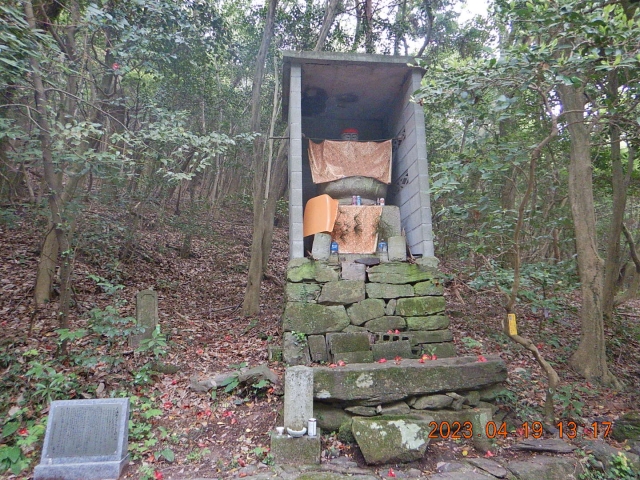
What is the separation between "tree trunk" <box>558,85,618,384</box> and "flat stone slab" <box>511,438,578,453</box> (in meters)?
2.11

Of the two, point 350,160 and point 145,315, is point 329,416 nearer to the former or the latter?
point 145,315

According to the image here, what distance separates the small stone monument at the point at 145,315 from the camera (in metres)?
5.36

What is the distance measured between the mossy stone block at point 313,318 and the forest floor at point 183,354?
616 millimetres

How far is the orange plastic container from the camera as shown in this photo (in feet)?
19.7

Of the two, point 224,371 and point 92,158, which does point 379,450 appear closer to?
point 224,371

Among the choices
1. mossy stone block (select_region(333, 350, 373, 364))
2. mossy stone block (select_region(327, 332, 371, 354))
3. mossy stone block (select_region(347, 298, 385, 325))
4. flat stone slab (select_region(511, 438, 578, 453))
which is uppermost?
mossy stone block (select_region(347, 298, 385, 325))

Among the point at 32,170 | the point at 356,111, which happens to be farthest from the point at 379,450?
the point at 32,170

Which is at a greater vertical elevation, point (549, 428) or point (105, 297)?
point (105, 297)

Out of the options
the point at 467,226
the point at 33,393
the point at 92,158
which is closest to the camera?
the point at 33,393

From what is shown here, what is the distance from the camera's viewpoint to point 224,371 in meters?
5.32

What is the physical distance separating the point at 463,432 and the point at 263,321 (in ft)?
12.8

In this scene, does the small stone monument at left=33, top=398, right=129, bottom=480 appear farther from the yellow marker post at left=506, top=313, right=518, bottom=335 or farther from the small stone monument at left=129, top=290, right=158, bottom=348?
the yellow marker post at left=506, top=313, right=518, bottom=335

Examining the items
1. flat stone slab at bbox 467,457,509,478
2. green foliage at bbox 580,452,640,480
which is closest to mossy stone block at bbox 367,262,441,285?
flat stone slab at bbox 467,457,509,478
